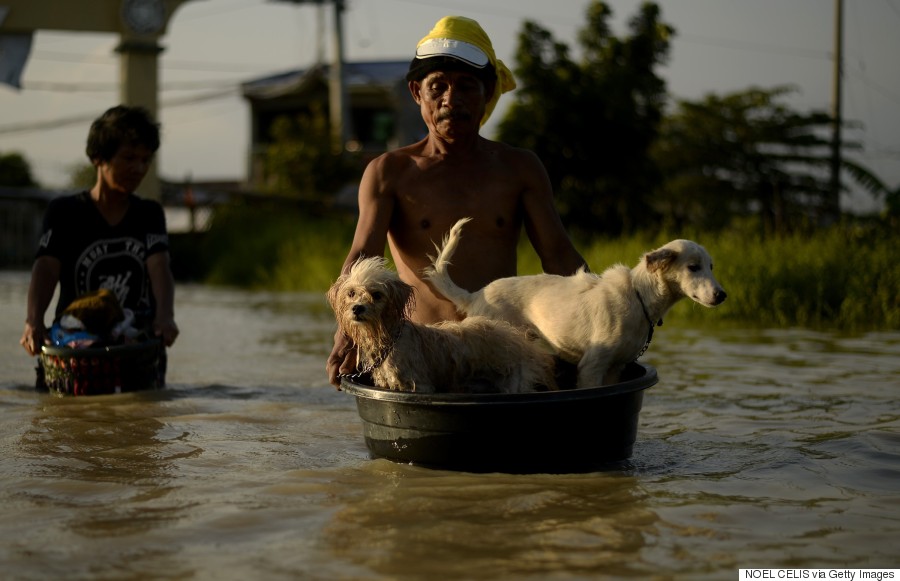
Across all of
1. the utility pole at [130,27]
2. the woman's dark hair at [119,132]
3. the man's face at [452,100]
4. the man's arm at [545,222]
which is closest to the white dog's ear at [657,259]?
the man's arm at [545,222]

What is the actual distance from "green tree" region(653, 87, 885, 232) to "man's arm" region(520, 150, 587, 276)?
64.0 feet

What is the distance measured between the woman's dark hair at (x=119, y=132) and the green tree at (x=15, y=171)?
34469 mm

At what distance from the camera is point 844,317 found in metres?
11.9

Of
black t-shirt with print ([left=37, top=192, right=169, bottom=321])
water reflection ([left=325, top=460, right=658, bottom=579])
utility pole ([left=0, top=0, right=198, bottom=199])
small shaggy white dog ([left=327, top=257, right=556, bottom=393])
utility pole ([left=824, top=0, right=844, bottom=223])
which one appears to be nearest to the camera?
water reflection ([left=325, top=460, right=658, bottom=579])

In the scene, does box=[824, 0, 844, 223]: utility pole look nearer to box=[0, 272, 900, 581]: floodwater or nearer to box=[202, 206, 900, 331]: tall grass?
box=[202, 206, 900, 331]: tall grass

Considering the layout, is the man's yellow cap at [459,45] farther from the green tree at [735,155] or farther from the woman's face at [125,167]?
the green tree at [735,155]

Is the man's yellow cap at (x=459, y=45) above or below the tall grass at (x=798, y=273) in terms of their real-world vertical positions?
above

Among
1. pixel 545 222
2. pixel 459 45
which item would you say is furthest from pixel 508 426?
pixel 459 45

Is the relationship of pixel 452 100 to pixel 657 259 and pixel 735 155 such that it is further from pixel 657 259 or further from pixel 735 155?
pixel 735 155

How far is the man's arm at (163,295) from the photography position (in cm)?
757

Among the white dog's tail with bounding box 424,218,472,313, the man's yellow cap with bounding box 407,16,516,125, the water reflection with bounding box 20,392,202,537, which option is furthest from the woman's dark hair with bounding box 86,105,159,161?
the white dog's tail with bounding box 424,218,472,313

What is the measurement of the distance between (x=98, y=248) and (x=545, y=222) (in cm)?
337

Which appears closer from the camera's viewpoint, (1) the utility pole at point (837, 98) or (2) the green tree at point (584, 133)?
(2) the green tree at point (584, 133)

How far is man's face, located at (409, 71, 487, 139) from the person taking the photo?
5.80m
